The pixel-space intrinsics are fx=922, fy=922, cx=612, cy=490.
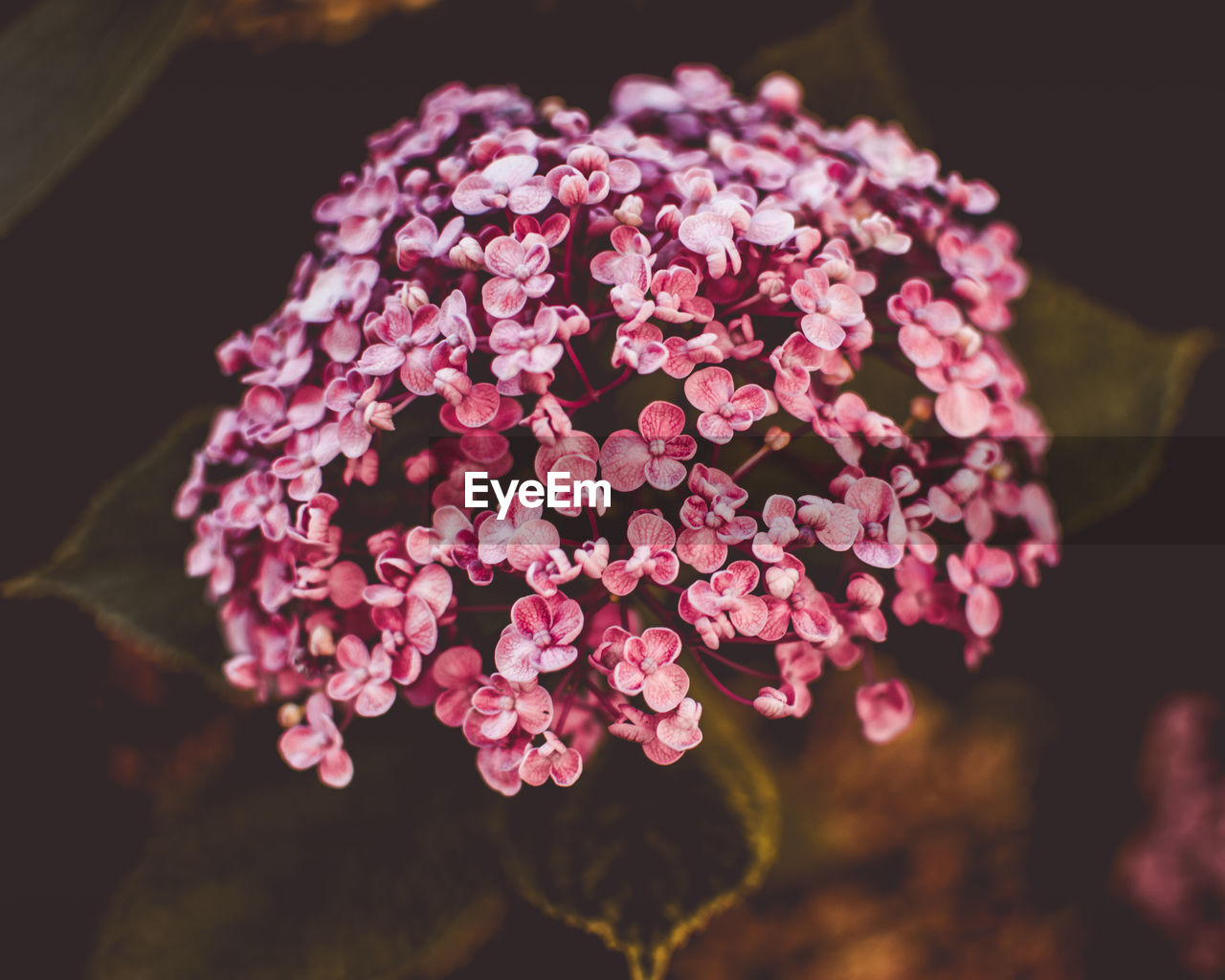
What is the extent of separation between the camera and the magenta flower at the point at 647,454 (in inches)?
18.8

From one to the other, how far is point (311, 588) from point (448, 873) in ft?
1.18

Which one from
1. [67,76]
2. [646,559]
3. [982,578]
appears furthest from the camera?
[67,76]

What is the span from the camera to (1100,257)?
1171 millimetres

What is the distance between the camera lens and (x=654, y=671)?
47 cm

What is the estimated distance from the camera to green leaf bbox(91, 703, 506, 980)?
719 mm

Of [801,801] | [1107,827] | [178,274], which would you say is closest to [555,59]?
[178,274]

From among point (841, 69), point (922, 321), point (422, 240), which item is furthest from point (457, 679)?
point (841, 69)

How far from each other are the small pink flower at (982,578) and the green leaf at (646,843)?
22 cm

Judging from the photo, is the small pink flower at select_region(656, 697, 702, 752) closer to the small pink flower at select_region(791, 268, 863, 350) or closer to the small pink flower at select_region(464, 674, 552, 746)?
the small pink flower at select_region(464, 674, 552, 746)

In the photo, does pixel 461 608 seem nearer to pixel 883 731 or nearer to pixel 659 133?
pixel 883 731

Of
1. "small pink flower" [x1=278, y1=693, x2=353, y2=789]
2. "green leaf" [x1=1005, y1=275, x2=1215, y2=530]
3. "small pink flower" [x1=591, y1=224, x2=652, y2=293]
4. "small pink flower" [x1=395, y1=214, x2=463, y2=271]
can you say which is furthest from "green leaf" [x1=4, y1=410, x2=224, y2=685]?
"green leaf" [x1=1005, y1=275, x2=1215, y2=530]

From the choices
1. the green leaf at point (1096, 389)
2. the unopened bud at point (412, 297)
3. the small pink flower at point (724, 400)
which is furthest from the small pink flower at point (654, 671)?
the green leaf at point (1096, 389)

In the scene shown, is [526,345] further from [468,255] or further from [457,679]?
[457,679]

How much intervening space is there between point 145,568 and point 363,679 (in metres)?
0.32
